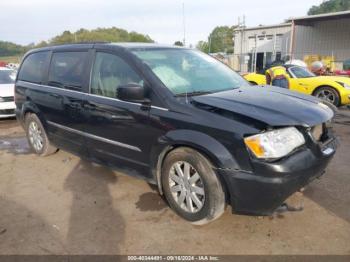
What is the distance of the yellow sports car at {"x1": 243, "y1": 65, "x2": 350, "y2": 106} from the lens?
9.62 meters

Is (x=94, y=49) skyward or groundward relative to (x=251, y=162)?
skyward

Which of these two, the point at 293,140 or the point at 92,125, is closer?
the point at 293,140

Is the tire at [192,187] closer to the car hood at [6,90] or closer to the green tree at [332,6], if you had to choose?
the car hood at [6,90]

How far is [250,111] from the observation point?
2916 millimetres

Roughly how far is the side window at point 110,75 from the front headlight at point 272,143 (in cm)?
143

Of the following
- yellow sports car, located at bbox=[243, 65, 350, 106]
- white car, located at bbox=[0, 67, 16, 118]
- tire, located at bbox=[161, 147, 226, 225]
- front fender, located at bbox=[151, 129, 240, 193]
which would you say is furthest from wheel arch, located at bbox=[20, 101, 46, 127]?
yellow sports car, located at bbox=[243, 65, 350, 106]

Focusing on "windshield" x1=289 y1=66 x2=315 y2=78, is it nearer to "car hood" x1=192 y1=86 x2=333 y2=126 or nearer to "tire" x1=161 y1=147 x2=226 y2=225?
"car hood" x1=192 y1=86 x2=333 y2=126

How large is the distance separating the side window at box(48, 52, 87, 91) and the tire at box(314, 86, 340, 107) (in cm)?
788

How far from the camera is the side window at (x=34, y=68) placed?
5.08 m

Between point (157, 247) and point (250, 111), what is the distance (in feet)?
4.80

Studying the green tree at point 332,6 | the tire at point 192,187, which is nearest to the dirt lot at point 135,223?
the tire at point 192,187

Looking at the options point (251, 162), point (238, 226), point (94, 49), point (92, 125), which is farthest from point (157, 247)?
point (94, 49)

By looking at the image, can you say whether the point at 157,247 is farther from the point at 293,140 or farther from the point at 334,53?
the point at 334,53

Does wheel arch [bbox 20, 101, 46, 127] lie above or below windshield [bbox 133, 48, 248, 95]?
below
